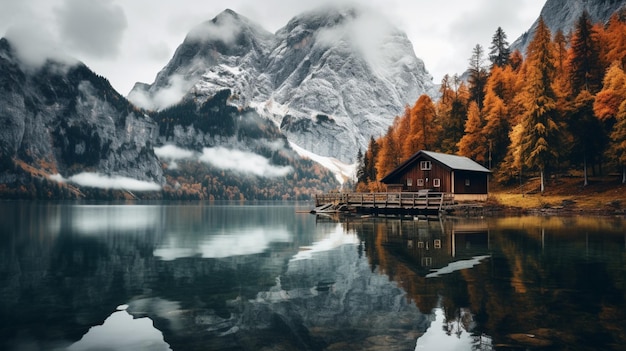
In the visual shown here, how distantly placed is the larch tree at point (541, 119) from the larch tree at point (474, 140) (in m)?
11.3

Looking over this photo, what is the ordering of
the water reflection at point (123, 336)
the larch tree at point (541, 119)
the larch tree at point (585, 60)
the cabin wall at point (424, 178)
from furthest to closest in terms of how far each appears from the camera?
the larch tree at point (585, 60)
the cabin wall at point (424, 178)
the larch tree at point (541, 119)
the water reflection at point (123, 336)

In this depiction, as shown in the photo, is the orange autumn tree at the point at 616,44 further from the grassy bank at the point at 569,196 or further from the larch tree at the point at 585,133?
the grassy bank at the point at 569,196

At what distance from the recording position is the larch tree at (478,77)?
87.3m

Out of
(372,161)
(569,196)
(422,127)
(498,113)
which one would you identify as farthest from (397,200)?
(372,161)

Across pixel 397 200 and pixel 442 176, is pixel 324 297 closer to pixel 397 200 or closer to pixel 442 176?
pixel 397 200

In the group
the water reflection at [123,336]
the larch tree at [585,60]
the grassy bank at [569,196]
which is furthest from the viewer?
the larch tree at [585,60]

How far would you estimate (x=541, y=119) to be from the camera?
61.1 meters

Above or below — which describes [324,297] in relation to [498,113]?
below

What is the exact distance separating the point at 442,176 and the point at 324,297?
51.1 meters

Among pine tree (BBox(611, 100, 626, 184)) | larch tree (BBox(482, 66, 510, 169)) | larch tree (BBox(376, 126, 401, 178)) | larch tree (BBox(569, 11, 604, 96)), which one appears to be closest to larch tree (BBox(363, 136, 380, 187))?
larch tree (BBox(376, 126, 401, 178))

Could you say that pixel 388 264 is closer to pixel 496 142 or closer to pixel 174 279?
pixel 174 279

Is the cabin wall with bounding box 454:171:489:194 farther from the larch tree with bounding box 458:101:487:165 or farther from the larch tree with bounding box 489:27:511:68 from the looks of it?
the larch tree with bounding box 489:27:511:68

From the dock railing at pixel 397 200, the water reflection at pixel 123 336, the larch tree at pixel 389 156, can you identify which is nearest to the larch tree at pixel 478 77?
the larch tree at pixel 389 156

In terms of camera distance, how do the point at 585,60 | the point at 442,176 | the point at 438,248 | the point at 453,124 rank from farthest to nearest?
the point at 453,124, the point at 585,60, the point at 442,176, the point at 438,248
